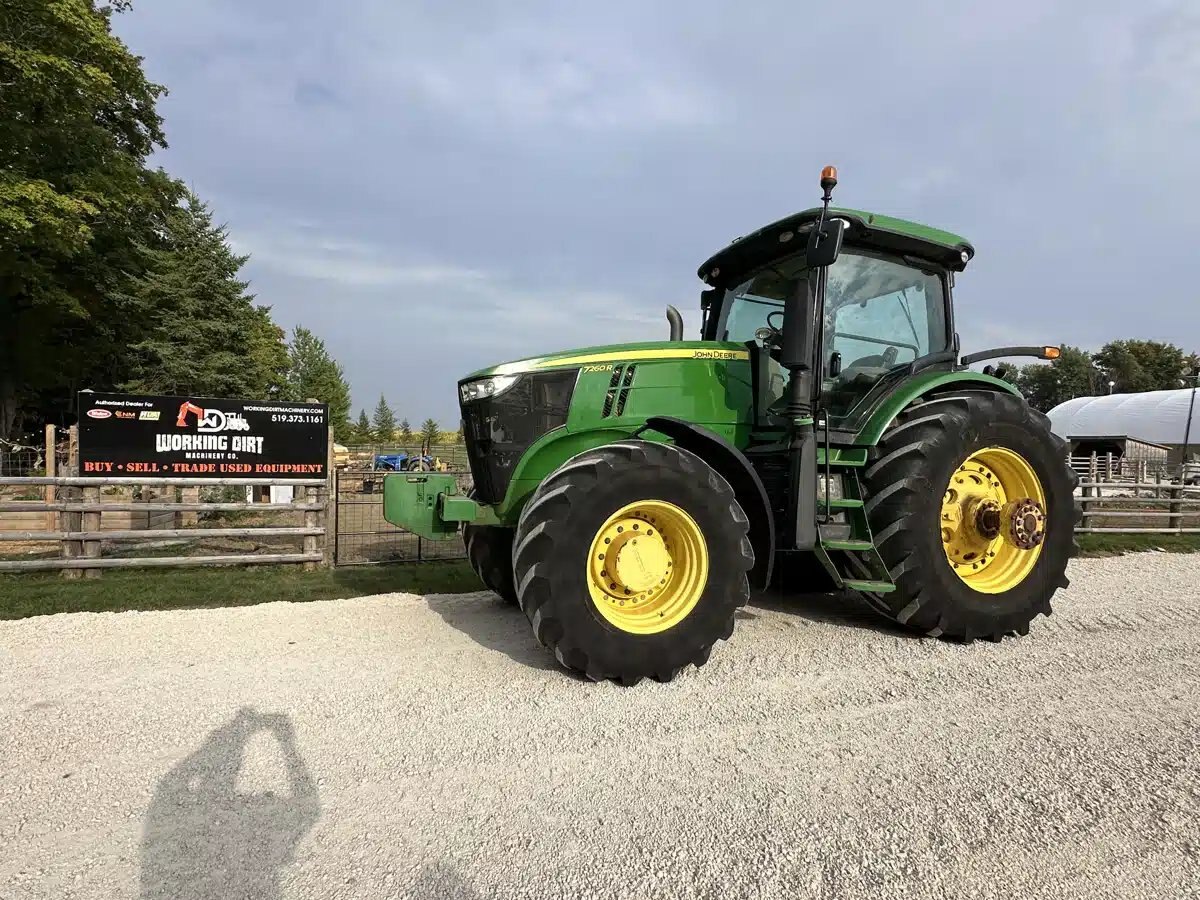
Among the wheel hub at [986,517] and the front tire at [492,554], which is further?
the front tire at [492,554]

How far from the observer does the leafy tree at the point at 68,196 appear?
16.4 metres

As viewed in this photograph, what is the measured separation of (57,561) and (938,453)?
8.08 meters

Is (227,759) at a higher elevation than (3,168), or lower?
lower

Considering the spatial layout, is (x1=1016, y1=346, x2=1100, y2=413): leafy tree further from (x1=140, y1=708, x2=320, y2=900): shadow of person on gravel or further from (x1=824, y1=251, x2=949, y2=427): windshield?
→ (x1=140, y1=708, x2=320, y2=900): shadow of person on gravel

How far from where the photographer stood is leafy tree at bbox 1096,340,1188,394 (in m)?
65.4

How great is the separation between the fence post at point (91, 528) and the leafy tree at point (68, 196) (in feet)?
43.5

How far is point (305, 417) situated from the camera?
7992 millimetres

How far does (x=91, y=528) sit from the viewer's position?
23.5 ft

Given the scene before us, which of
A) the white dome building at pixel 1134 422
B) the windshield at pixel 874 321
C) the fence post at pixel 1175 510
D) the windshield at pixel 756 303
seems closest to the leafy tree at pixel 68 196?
the windshield at pixel 756 303

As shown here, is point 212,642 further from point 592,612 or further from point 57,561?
point 57,561

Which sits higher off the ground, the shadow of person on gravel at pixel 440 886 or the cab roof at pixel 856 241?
the cab roof at pixel 856 241

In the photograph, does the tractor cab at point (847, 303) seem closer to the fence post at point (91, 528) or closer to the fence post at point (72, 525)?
the fence post at point (91, 528)

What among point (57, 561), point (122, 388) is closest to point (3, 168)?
point (122, 388)

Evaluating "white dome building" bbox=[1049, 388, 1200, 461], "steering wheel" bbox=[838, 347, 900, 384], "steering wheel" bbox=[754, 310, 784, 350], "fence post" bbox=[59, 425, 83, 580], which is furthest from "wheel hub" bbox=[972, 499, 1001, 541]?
"white dome building" bbox=[1049, 388, 1200, 461]
